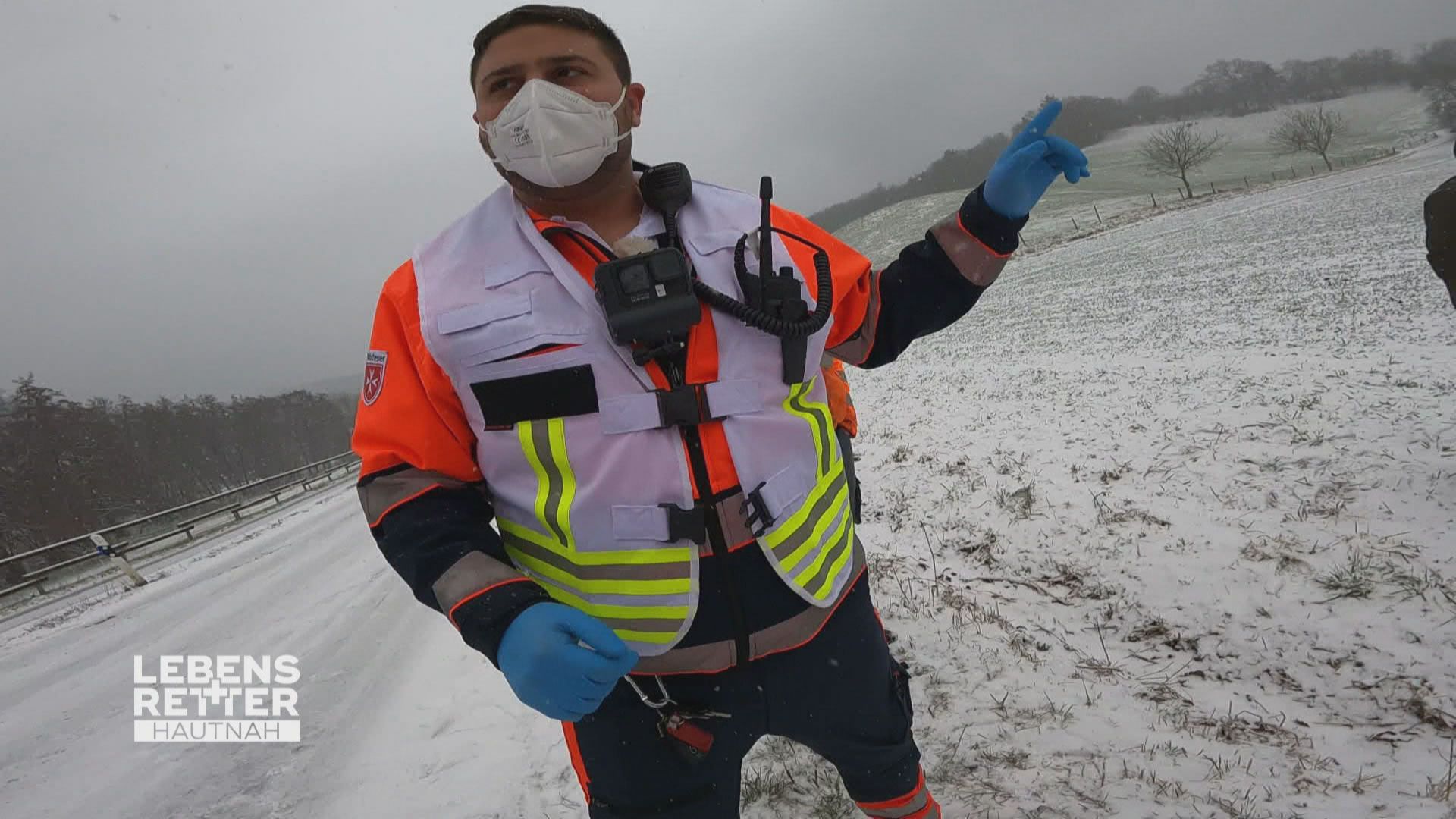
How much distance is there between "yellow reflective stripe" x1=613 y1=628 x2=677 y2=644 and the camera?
1.47 meters

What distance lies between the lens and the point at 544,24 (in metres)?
1.63

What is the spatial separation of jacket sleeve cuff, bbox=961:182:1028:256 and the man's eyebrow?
116cm

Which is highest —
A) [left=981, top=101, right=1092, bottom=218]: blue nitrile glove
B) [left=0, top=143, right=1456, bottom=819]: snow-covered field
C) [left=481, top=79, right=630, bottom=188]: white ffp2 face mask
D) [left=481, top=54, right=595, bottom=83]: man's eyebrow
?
[left=481, top=54, right=595, bottom=83]: man's eyebrow

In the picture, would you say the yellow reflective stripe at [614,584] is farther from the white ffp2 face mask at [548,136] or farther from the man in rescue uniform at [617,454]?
the white ffp2 face mask at [548,136]

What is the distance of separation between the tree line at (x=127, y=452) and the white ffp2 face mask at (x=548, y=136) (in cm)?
3412

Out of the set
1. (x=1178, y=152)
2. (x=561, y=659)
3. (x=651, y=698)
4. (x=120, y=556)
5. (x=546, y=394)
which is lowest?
(x=651, y=698)

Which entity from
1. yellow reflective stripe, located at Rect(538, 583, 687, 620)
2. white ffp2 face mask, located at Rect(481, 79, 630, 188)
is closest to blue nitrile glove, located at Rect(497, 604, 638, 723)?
yellow reflective stripe, located at Rect(538, 583, 687, 620)

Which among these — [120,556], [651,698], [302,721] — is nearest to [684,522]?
[651,698]

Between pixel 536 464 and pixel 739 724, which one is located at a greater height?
pixel 536 464

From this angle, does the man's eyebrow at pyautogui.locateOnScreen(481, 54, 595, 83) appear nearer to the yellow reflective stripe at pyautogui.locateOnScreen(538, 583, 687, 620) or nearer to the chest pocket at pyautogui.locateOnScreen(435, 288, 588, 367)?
the chest pocket at pyautogui.locateOnScreen(435, 288, 588, 367)

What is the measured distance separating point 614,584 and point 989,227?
1440 mm

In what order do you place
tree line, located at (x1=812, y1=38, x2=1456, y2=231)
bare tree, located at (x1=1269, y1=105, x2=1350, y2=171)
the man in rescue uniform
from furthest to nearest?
tree line, located at (x1=812, y1=38, x2=1456, y2=231)
bare tree, located at (x1=1269, y1=105, x2=1350, y2=171)
the man in rescue uniform

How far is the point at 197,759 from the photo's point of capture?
4.27m

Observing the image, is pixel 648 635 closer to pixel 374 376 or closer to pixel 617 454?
pixel 617 454
